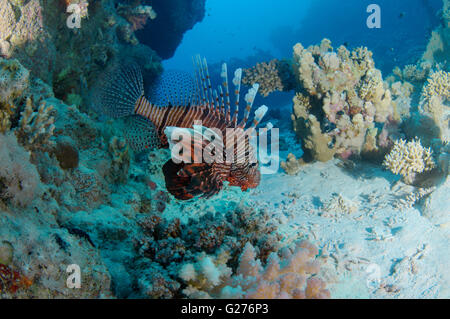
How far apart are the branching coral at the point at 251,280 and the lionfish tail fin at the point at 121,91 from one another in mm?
3234

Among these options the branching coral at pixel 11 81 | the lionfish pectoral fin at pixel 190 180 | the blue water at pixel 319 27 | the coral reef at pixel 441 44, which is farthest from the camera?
the blue water at pixel 319 27

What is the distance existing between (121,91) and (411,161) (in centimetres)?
515

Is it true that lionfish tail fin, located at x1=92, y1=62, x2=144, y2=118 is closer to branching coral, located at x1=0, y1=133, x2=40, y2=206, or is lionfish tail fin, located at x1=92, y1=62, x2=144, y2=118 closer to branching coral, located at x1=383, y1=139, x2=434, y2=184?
branching coral, located at x1=0, y1=133, x2=40, y2=206

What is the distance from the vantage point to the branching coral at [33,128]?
2799mm

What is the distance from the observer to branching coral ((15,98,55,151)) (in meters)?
2.80

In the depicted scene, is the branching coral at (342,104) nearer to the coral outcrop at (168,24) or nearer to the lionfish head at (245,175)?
the lionfish head at (245,175)

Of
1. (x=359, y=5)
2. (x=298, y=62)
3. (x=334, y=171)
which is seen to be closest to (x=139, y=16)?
(x=298, y=62)

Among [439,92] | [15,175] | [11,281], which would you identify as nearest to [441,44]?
[439,92]

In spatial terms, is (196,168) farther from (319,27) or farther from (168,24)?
(319,27)

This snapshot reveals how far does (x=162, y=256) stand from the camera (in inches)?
102

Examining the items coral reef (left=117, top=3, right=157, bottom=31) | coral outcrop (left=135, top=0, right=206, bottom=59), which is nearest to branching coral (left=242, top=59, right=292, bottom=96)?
coral reef (left=117, top=3, right=157, bottom=31)

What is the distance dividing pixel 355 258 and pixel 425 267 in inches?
27.7

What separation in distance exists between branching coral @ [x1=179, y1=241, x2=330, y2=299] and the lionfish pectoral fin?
919 millimetres

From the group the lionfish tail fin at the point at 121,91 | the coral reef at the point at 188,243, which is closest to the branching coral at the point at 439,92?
the coral reef at the point at 188,243
